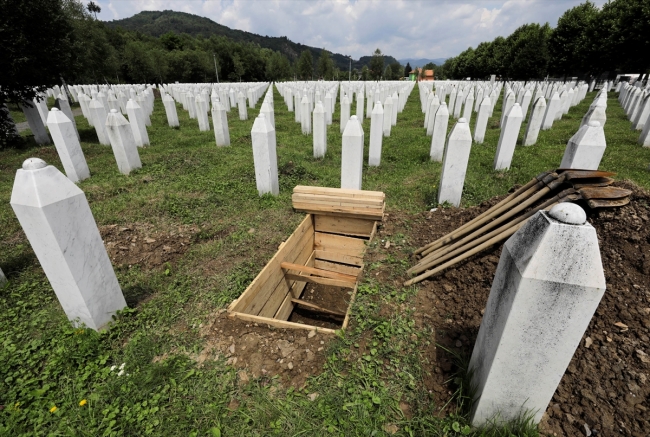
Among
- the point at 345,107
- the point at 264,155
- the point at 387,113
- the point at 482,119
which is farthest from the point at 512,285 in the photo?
the point at 345,107

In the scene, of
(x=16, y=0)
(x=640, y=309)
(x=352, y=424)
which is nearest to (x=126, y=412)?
(x=352, y=424)

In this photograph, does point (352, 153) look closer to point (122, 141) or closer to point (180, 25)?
point (122, 141)

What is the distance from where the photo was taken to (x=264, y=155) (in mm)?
5855

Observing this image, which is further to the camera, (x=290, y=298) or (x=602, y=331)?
(x=290, y=298)

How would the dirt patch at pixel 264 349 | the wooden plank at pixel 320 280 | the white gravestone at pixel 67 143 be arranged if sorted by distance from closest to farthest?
the dirt patch at pixel 264 349, the wooden plank at pixel 320 280, the white gravestone at pixel 67 143

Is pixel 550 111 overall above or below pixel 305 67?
below

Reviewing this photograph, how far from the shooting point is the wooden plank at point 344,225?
512 cm

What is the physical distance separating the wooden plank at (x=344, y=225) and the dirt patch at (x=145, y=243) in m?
2.11

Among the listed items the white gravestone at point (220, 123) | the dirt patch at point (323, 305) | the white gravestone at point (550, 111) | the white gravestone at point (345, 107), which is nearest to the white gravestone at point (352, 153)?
the dirt patch at point (323, 305)

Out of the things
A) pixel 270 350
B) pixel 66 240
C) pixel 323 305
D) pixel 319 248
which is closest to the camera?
pixel 66 240

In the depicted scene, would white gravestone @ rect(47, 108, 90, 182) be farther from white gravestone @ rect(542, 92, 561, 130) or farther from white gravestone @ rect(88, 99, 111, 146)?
white gravestone @ rect(542, 92, 561, 130)

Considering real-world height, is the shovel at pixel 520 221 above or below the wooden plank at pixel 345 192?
above

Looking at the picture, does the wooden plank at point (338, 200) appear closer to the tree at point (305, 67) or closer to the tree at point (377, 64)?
the tree at point (305, 67)

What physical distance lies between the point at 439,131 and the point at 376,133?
1.70m
